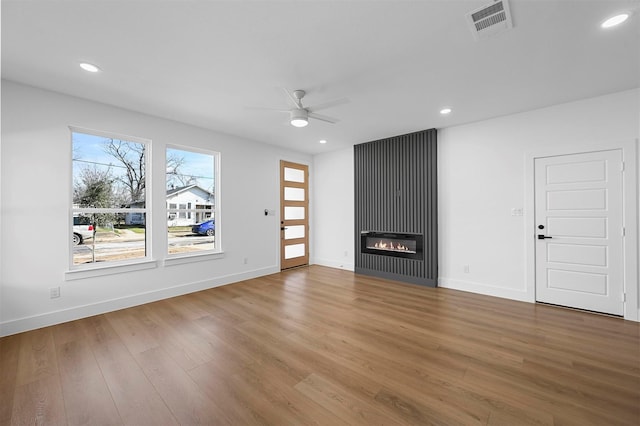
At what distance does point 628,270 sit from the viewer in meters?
3.22

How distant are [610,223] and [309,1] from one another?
4425 mm

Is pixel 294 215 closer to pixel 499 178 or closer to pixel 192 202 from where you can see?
pixel 192 202

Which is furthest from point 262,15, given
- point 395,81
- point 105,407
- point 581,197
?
point 581,197

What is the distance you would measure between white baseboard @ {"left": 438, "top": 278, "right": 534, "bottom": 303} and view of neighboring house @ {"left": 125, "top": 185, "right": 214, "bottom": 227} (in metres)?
4.53

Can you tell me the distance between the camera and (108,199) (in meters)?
3.71

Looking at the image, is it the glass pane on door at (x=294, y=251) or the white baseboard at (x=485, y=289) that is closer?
the white baseboard at (x=485, y=289)

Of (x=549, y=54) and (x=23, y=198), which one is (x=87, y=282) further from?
(x=549, y=54)

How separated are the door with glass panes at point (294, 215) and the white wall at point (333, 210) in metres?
0.26

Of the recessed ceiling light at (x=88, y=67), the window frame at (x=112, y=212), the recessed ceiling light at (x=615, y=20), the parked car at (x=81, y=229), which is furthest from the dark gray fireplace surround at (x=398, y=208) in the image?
the parked car at (x=81, y=229)

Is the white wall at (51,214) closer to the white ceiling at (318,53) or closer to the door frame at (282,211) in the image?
the white ceiling at (318,53)

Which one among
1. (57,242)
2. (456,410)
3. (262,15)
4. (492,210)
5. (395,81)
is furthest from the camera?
(492,210)

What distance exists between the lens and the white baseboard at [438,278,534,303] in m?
3.91

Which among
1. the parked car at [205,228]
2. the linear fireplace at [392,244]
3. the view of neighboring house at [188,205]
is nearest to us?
the view of neighboring house at [188,205]

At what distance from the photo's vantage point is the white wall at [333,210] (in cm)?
611
